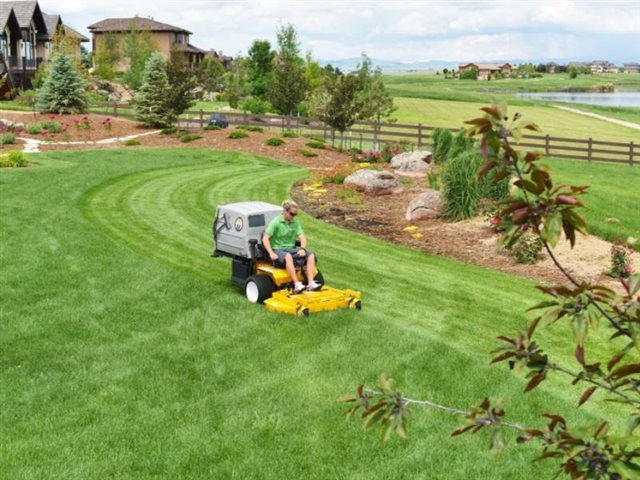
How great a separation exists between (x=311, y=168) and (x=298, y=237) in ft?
64.8

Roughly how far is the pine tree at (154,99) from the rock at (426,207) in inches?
989

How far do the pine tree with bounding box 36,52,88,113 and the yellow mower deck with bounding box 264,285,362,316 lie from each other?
37473 mm

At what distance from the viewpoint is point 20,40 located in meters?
69.4

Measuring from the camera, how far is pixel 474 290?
13.6 metres

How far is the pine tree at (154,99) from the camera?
4269 centimetres

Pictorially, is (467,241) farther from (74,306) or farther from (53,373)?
(53,373)

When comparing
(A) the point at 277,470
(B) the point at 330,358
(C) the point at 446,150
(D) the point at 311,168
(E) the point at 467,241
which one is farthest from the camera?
(D) the point at 311,168

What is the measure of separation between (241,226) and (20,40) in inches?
2587

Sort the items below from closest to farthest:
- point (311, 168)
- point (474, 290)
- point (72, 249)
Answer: point (474, 290) < point (72, 249) < point (311, 168)

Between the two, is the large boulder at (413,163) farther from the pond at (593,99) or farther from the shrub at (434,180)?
Answer: the pond at (593,99)

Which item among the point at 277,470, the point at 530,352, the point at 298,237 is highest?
the point at 530,352

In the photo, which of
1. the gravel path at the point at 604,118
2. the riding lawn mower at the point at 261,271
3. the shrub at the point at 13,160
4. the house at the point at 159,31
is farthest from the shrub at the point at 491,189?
the house at the point at 159,31

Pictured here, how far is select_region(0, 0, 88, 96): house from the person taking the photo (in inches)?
2557

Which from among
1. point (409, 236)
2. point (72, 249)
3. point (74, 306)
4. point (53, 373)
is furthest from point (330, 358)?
point (409, 236)
